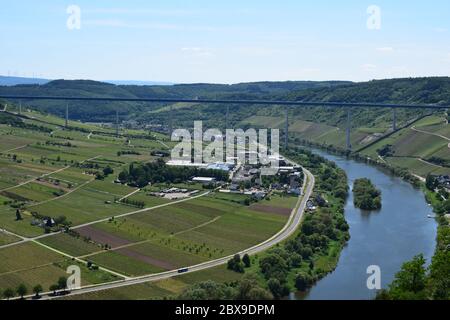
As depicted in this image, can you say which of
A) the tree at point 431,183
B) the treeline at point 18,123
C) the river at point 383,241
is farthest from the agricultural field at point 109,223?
the treeline at point 18,123

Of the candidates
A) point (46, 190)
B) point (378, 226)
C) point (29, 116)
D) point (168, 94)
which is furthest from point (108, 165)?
point (168, 94)

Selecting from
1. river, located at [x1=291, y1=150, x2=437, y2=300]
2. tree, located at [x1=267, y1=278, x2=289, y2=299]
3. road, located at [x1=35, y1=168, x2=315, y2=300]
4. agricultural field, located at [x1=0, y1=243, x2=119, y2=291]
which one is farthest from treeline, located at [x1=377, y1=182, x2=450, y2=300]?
agricultural field, located at [x1=0, y1=243, x2=119, y2=291]

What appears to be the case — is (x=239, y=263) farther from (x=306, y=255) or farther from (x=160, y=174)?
(x=160, y=174)

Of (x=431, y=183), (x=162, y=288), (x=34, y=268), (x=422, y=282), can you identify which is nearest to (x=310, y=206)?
(x=431, y=183)

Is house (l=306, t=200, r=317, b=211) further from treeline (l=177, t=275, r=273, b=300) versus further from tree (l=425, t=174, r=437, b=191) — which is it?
treeline (l=177, t=275, r=273, b=300)

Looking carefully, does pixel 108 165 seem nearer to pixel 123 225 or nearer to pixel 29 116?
pixel 123 225

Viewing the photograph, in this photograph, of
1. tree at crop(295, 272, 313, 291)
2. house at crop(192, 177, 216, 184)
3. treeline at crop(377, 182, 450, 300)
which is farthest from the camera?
house at crop(192, 177, 216, 184)

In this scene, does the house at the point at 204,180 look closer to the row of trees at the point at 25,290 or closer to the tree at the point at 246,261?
the tree at the point at 246,261
